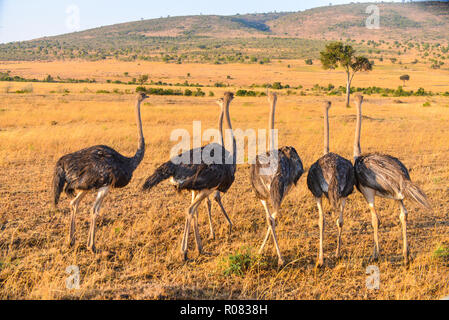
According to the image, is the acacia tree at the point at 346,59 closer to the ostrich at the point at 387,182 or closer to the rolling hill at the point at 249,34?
the ostrich at the point at 387,182

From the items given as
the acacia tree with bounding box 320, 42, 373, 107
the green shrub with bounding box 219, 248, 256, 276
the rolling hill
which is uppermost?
the rolling hill

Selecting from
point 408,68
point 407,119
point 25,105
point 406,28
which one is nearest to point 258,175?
point 407,119

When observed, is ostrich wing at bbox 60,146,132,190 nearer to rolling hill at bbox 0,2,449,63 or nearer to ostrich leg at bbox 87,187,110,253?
ostrich leg at bbox 87,187,110,253

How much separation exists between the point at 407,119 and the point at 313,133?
28.3 ft

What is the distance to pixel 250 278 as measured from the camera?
516cm

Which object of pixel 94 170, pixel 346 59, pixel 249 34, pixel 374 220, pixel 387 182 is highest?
pixel 249 34

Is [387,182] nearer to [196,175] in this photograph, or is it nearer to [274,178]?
[274,178]

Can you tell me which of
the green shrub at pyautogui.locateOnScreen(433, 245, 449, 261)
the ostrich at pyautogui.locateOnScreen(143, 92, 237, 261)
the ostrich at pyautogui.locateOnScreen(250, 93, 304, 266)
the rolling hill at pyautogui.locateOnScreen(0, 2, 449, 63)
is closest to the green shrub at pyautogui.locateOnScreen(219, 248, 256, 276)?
the ostrich at pyautogui.locateOnScreen(250, 93, 304, 266)

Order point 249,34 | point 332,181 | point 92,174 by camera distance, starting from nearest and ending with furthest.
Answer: point 332,181 → point 92,174 → point 249,34

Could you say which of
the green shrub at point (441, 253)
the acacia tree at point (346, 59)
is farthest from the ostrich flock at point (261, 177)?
the acacia tree at point (346, 59)

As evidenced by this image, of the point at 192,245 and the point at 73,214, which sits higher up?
the point at 73,214

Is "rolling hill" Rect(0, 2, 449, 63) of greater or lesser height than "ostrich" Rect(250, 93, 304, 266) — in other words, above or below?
above

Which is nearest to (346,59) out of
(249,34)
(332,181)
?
(332,181)
